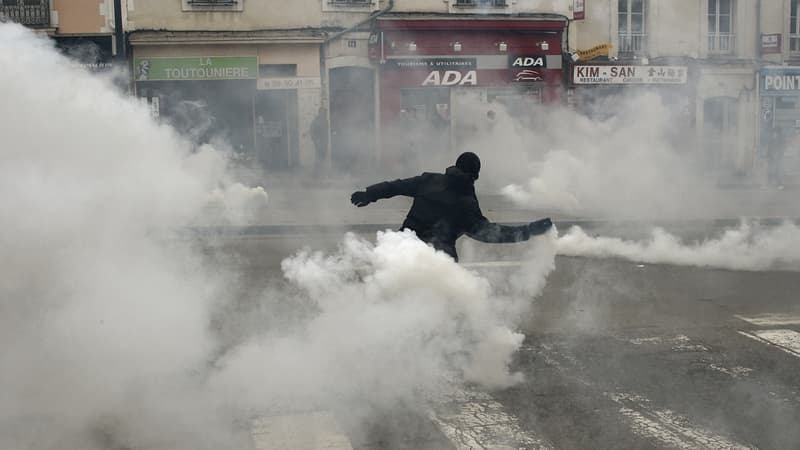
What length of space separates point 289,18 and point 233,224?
10285 mm

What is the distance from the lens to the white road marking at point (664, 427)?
5.16 m

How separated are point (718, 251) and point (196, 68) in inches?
562

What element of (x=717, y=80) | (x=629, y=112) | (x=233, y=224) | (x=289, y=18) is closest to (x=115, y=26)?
(x=289, y=18)

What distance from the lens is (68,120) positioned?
5.32 meters

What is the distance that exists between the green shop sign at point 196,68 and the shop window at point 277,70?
20cm

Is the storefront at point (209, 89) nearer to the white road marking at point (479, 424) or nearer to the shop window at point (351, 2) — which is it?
the shop window at point (351, 2)

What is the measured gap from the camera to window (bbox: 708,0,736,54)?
551 inches

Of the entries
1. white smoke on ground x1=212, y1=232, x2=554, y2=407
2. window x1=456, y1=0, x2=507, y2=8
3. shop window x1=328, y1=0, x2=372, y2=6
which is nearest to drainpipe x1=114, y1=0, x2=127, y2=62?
shop window x1=328, y1=0, x2=372, y2=6

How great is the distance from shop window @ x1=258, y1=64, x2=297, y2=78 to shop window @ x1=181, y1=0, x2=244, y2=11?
153cm

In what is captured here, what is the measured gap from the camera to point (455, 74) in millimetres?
21828

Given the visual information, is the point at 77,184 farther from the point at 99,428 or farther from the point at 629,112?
the point at 629,112

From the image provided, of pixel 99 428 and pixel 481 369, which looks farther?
pixel 481 369

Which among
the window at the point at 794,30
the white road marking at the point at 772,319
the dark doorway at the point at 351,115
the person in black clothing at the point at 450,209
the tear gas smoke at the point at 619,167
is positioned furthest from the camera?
the dark doorway at the point at 351,115

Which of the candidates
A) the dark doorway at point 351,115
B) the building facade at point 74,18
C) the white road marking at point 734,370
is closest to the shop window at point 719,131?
the dark doorway at point 351,115
